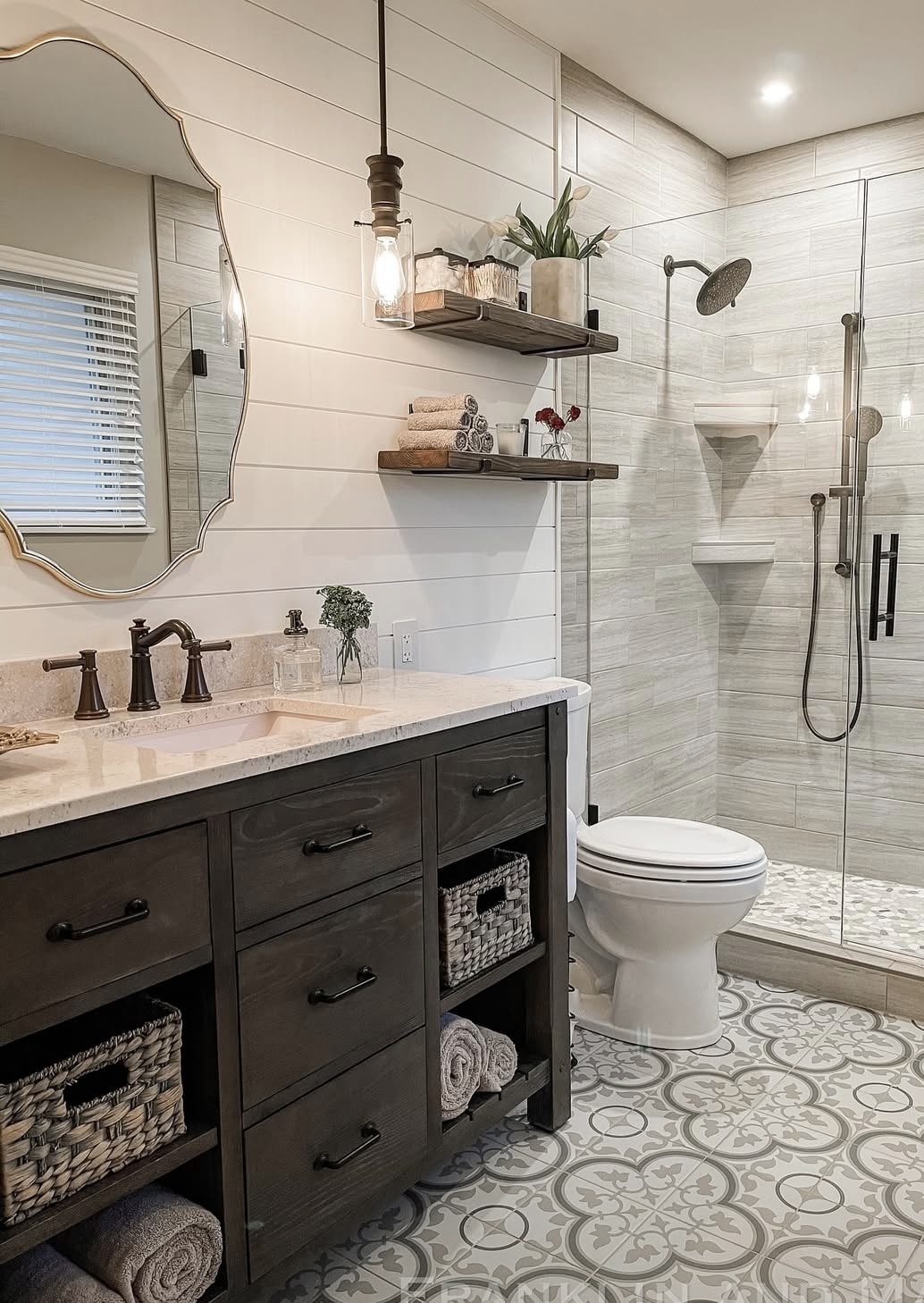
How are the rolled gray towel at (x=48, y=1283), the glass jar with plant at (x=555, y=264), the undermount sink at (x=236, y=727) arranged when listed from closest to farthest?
the rolled gray towel at (x=48, y=1283), the undermount sink at (x=236, y=727), the glass jar with plant at (x=555, y=264)

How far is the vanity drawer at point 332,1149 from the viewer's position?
1.60 metres

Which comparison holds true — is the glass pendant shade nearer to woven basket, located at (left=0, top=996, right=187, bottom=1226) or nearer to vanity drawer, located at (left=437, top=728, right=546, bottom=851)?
vanity drawer, located at (left=437, top=728, right=546, bottom=851)

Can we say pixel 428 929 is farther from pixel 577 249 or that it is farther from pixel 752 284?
pixel 752 284

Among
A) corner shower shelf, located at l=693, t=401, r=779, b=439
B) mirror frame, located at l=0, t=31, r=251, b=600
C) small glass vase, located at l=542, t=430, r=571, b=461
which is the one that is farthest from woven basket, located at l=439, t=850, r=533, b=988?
corner shower shelf, located at l=693, t=401, r=779, b=439

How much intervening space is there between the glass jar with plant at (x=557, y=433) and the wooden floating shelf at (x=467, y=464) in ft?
0.23

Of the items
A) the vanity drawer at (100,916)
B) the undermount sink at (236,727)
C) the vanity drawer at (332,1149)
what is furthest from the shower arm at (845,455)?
the vanity drawer at (100,916)

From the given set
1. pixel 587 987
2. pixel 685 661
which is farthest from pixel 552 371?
pixel 587 987

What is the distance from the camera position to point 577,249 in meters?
2.83

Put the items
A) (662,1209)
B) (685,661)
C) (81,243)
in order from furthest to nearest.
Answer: (685,661) < (662,1209) < (81,243)

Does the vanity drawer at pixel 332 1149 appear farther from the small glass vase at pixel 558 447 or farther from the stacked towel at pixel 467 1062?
the small glass vase at pixel 558 447

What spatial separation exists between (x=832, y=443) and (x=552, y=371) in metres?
0.86

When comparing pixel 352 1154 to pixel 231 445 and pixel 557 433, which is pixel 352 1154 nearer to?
pixel 231 445

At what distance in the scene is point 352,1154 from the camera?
1.75 meters

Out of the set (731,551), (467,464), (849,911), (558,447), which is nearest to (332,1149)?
(467,464)
